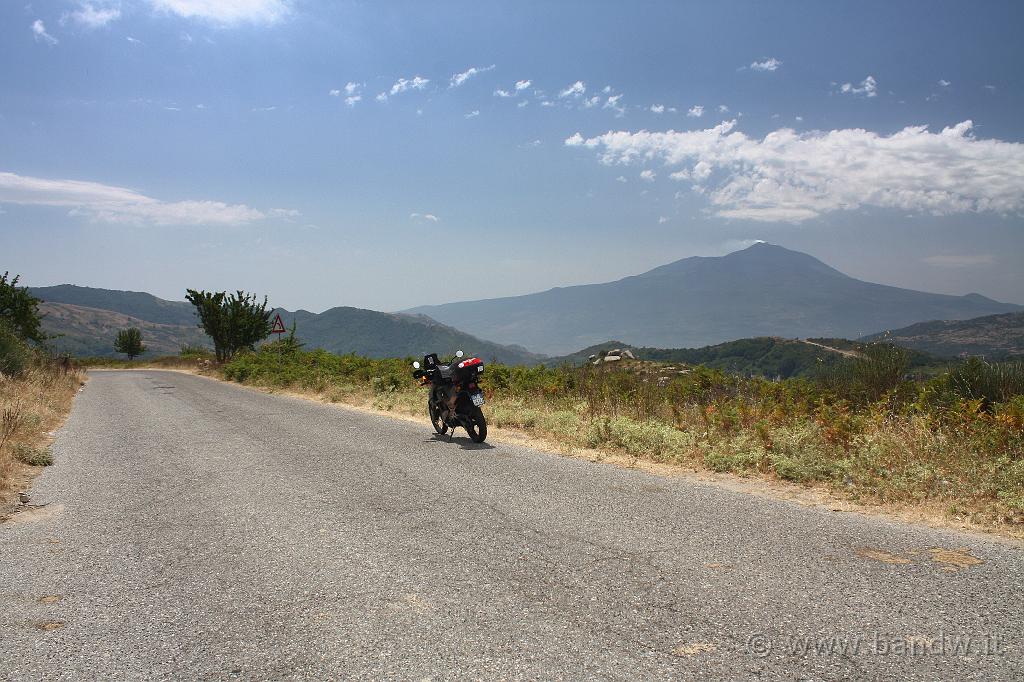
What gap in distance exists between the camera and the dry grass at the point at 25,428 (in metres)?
7.70

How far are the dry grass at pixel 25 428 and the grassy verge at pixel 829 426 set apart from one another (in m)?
6.56

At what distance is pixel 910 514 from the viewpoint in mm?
5203

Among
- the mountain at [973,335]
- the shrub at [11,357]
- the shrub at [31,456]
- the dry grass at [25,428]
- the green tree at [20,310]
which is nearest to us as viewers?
the dry grass at [25,428]

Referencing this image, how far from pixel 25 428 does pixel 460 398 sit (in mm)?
7241

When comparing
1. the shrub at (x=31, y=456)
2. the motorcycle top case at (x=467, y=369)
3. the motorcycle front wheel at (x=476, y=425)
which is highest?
the motorcycle top case at (x=467, y=369)

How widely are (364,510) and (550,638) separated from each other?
3.03 meters

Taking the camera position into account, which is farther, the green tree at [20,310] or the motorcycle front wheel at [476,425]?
the green tree at [20,310]

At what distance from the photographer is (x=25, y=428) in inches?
410

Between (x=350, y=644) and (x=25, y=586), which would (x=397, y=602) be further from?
(x=25, y=586)

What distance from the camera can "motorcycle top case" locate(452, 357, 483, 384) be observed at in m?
9.82
